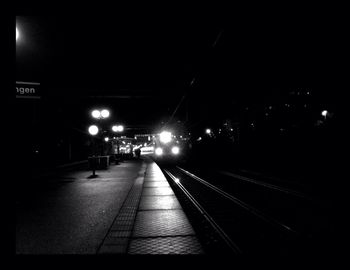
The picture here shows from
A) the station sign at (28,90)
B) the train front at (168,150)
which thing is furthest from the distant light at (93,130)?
the train front at (168,150)

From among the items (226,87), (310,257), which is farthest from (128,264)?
(226,87)

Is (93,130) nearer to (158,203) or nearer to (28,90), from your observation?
(28,90)

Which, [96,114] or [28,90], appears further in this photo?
[96,114]

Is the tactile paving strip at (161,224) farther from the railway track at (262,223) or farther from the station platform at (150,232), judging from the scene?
the railway track at (262,223)

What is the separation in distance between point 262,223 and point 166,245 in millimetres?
2517

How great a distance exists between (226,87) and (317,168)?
14.6 metres

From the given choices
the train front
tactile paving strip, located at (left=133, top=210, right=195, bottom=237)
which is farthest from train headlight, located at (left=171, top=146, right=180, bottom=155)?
tactile paving strip, located at (left=133, top=210, right=195, bottom=237)

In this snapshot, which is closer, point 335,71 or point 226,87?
point 335,71

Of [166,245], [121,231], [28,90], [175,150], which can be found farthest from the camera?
[175,150]

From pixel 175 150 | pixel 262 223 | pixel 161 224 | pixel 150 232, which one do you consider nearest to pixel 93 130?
pixel 161 224

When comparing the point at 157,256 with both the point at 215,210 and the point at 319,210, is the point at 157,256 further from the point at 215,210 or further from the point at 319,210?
the point at 319,210

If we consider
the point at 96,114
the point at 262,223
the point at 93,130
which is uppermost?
the point at 96,114

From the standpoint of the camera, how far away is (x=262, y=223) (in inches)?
234

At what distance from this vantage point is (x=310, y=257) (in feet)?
13.2
